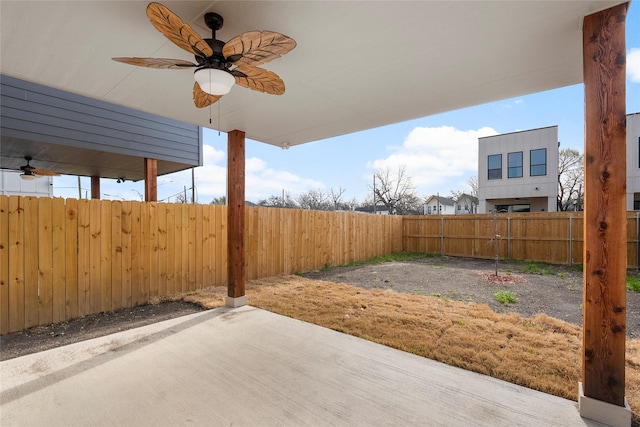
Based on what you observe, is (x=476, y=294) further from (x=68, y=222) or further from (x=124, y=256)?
(x=68, y=222)

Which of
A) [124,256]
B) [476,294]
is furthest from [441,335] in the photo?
[124,256]

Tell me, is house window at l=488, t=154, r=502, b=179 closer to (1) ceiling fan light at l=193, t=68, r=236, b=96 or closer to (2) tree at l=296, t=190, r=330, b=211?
(1) ceiling fan light at l=193, t=68, r=236, b=96

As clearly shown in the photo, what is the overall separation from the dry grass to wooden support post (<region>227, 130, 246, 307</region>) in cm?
34

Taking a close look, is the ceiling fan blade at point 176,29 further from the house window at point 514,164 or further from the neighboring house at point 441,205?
the neighboring house at point 441,205

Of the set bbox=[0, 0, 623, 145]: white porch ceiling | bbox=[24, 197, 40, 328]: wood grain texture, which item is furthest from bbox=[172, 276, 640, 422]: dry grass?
bbox=[0, 0, 623, 145]: white porch ceiling

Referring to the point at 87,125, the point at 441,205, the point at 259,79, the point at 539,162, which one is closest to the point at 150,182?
the point at 87,125

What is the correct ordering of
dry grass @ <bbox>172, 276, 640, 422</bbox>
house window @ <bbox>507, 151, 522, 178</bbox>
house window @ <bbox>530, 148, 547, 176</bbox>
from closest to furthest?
1. dry grass @ <bbox>172, 276, 640, 422</bbox>
2. house window @ <bbox>530, 148, 547, 176</bbox>
3. house window @ <bbox>507, 151, 522, 178</bbox>

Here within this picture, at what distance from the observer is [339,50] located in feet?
7.44

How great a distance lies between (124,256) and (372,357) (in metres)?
3.47

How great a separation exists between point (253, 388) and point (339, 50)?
8.37 feet

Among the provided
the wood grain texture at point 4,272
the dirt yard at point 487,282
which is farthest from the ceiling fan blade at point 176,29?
the dirt yard at point 487,282

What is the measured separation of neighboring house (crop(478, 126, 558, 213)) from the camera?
39.1ft

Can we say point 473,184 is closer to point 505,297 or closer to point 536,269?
point 536,269

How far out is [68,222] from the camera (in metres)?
3.52
